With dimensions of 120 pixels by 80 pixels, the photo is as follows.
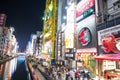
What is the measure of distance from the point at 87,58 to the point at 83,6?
7600 millimetres

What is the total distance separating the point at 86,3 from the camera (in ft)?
76.5

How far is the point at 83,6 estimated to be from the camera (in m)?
24.5

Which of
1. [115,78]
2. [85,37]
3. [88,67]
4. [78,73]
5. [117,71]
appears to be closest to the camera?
[115,78]

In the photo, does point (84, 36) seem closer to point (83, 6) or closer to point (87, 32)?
point (87, 32)

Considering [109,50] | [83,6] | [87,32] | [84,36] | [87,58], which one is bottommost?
[87,58]

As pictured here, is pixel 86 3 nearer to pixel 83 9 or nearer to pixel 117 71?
pixel 83 9

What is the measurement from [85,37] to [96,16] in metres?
4.44

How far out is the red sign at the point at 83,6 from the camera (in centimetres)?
2182

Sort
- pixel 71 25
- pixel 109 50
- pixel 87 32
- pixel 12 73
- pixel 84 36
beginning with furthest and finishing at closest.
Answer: pixel 12 73 → pixel 71 25 → pixel 84 36 → pixel 87 32 → pixel 109 50

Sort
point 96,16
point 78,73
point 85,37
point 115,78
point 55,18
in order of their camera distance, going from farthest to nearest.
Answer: point 55,18, point 85,37, point 96,16, point 78,73, point 115,78

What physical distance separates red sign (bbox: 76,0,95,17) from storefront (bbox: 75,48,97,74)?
224 inches

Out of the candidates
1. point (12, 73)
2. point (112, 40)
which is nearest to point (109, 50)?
point (112, 40)

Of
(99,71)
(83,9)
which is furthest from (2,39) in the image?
(99,71)

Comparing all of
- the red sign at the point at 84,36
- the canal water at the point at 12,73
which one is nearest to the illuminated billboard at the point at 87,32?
the red sign at the point at 84,36
